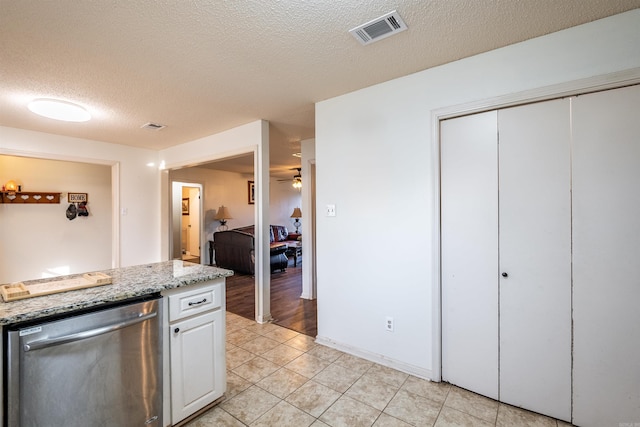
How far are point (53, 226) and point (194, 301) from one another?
4615 mm

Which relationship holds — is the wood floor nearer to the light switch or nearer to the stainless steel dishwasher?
the light switch

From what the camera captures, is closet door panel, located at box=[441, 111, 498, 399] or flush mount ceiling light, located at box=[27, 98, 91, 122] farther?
flush mount ceiling light, located at box=[27, 98, 91, 122]

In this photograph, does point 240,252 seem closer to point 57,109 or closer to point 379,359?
point 57,109

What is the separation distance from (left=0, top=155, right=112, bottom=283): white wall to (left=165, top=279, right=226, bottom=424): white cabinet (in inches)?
179

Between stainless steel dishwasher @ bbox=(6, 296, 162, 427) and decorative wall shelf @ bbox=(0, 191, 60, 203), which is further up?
decorative wall shelf @ bbox=(0, 191, 60, 203)

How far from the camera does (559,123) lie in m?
1.79

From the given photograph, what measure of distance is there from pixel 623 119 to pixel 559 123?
0.28 m

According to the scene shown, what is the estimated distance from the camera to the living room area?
3.95 metres

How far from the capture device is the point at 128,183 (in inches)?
182

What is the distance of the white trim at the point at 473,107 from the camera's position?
1.62m

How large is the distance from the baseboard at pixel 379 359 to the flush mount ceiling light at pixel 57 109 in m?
3.18

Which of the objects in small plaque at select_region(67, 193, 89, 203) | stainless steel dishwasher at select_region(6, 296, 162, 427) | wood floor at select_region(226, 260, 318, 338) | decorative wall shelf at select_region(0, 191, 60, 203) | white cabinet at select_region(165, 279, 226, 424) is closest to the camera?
stainless steel dishwasher at select_region(6, 296, 162, 427)

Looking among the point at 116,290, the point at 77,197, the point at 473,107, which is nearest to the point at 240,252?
the point at 77,197

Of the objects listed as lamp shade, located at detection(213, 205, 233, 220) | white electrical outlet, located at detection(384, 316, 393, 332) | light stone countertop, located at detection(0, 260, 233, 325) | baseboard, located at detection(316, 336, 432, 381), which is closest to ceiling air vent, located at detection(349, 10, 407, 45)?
light stone countertop, located at detection(0, 260, 233, 325)
